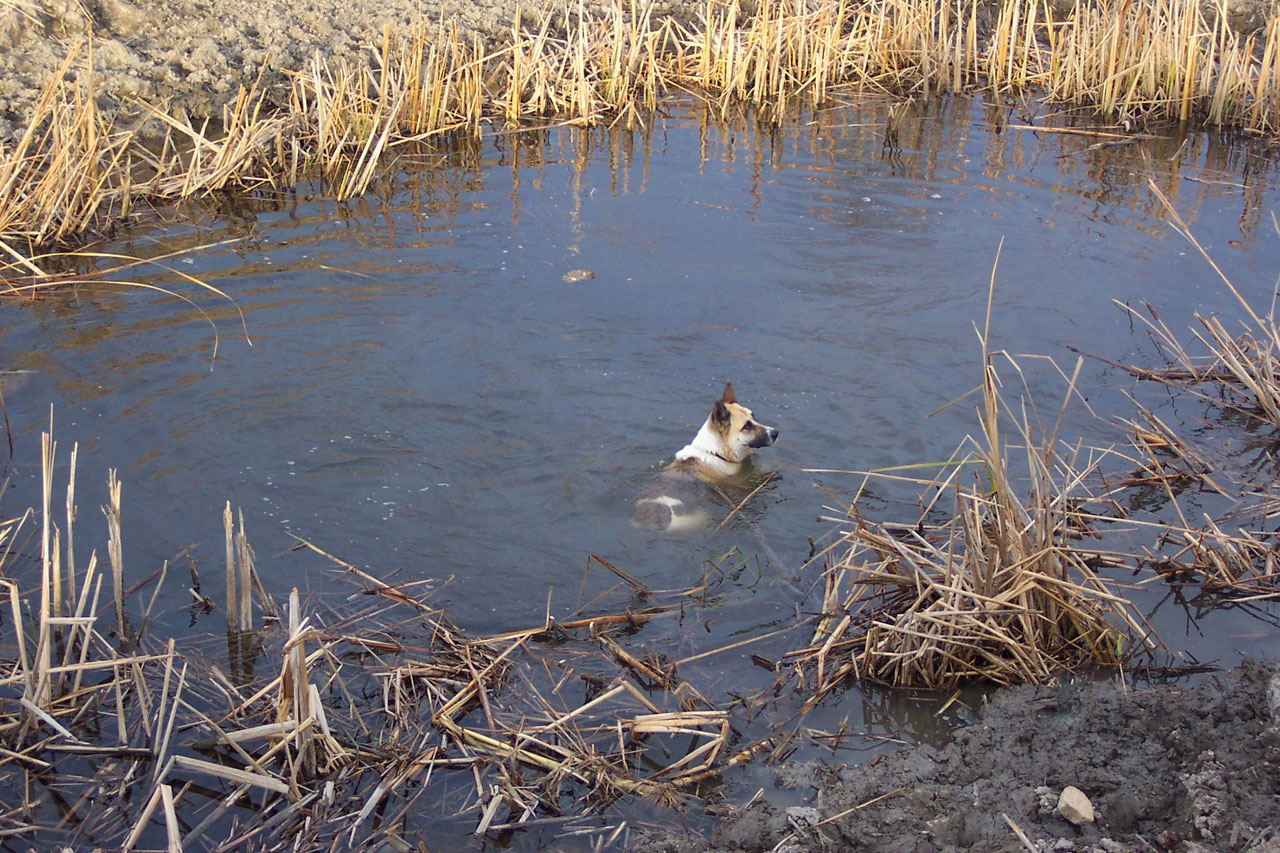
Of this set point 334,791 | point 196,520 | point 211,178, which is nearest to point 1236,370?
point 334,791

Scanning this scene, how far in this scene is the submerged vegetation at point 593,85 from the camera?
28.0ft

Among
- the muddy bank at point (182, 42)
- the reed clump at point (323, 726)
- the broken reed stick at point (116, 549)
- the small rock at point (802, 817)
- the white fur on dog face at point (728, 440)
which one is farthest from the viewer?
the muddy bank at point (182, 42)

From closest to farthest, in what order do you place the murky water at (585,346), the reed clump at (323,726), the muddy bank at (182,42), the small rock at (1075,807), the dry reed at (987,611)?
1. the small rock at (1075,807)
2. the reed clump at (323,726)
3. the dry reed at (987,611)
4. the murky water at (585,346)
5. the muddy bank at (182,42)

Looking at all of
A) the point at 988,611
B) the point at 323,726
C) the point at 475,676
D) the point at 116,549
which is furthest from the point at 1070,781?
the point at 116,549

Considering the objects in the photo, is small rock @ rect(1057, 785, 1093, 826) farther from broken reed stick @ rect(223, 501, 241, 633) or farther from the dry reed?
broken reed stick @ rect(223, 501, 241, 633)

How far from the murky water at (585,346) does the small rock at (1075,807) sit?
3.06 feet

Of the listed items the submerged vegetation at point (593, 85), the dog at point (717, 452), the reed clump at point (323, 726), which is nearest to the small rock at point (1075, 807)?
the reed clump at point (323, 726)

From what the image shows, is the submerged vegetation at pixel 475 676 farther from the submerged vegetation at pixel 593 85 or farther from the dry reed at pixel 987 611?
the submerged vegetation at pixel 593 85

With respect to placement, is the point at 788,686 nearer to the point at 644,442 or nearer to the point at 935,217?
the point at 644,442

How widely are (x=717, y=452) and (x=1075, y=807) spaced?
10.9 ft

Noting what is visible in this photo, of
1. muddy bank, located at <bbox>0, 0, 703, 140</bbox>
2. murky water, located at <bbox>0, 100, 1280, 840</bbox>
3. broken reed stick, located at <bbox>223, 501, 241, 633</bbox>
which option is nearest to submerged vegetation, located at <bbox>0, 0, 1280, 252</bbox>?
muddy bank, located at <bbox>0, 0, 703, 140</bbox>

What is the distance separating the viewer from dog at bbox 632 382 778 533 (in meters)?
6.02

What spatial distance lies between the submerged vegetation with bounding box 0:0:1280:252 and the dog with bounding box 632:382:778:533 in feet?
16.0

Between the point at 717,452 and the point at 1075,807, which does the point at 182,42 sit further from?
the point at 1075,807
